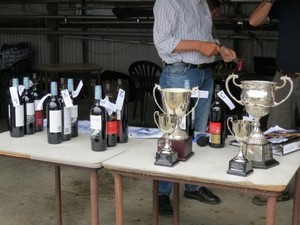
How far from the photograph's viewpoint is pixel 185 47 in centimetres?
281

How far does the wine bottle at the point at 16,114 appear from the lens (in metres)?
2.30

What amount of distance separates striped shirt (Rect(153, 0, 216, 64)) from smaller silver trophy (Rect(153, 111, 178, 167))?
3.31 feet

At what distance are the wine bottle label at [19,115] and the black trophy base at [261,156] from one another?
1131 mm

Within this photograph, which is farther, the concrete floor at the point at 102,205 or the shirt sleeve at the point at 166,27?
the concrete floor at the point at 102,205

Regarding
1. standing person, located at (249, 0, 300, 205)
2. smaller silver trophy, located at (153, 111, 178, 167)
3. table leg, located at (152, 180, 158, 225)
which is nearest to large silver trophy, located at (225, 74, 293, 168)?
smaller silver trophy, located at (153, 111, 178, 167)

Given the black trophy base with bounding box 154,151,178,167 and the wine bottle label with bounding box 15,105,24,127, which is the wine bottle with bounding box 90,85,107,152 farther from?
the wine bottle label with bounding box 15,105,24,127

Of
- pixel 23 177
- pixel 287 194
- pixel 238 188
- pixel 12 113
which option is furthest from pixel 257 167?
pixel 23 177

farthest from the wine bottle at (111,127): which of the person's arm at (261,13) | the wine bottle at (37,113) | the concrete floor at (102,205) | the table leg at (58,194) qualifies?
the person's arm at (261,13)

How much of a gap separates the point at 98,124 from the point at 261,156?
0.72 metres

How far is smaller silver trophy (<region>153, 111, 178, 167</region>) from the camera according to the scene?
1.86m

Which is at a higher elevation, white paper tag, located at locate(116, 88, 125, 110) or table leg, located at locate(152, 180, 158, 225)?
white paper tag, located at locate(116, 88, 125, 110)

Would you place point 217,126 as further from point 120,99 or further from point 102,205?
point 102,205

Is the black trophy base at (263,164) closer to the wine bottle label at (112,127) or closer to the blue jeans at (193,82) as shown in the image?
the wine bottle label at (112,127)

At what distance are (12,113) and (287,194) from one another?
2093mm
